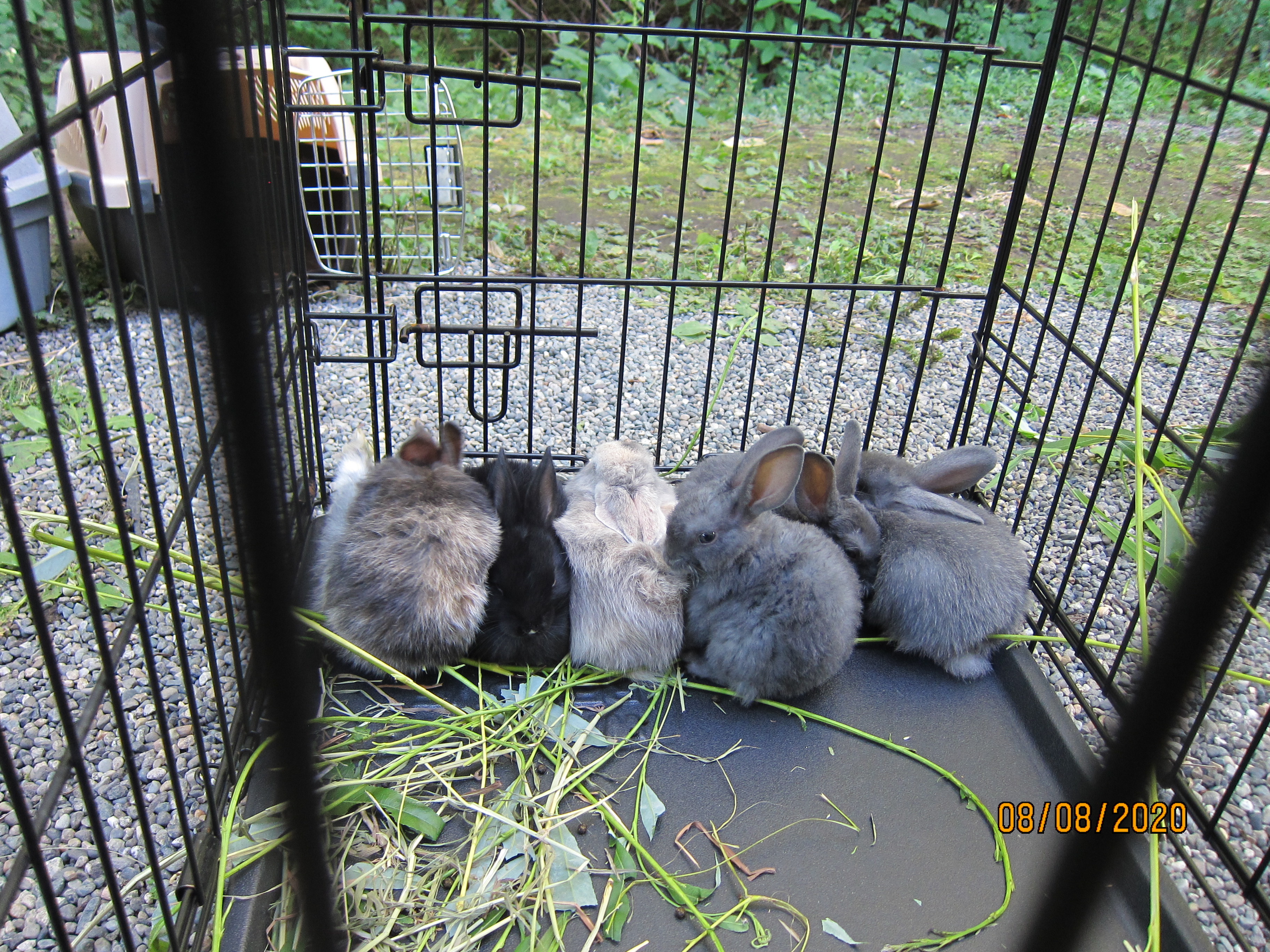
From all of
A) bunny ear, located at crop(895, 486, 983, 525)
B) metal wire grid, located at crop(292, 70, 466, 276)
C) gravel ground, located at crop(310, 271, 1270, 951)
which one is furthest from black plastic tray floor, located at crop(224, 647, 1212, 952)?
metal wire grid, located at crop(292, 70, 466, 276)

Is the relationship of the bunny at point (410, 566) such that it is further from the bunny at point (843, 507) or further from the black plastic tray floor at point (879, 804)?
the bunny at point (843, 507)

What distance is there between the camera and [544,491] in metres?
2.59

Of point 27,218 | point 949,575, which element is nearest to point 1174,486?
point 949,575

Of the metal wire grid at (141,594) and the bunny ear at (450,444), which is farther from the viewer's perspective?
the bunny ear at (450,444)

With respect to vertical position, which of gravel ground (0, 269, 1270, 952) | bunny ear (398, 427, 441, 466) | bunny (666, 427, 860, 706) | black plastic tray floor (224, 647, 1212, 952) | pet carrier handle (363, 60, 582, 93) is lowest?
black plastic tray floor (224, 647, 1212, 952)

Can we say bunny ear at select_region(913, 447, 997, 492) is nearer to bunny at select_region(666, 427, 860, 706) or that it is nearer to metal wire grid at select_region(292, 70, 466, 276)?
bunny at select_region(666, 427, 860, 706)

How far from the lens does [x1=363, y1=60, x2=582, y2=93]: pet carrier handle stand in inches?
97.3

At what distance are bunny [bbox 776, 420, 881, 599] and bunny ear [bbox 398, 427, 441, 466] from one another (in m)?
1.01

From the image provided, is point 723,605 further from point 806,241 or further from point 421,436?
point 806,241

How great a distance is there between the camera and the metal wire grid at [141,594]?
1204mm

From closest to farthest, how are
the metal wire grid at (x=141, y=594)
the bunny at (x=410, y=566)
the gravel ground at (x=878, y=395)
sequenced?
the metal wire grid at (x=141, y=594) < the bunny at (x=410, y=566) < the gravel ground at (x=878, y=395)

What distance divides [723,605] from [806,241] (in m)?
3.47

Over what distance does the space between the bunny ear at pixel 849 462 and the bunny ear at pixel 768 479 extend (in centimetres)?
31
